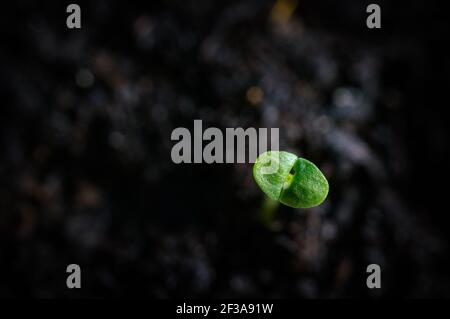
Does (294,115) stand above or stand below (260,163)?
above

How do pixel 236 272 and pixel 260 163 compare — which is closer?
pixel 260 163

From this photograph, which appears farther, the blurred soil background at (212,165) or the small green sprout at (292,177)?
the blurred soil background at (212,165)

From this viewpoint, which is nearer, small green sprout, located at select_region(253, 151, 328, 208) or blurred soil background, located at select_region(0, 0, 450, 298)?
small green sprout, located at select_region(253, 151, 328, 208)

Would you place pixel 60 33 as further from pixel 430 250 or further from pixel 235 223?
pixel 430 250
